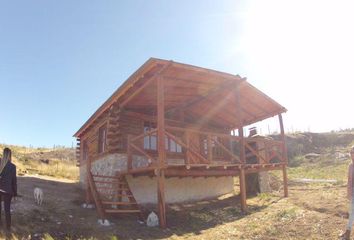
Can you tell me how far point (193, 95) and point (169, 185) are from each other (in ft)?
13.6

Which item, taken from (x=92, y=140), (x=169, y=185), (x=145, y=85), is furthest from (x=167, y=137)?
(x=92, y=140)

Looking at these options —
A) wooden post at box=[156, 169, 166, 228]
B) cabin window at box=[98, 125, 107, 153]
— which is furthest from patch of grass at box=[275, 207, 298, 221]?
cabin window at box=[98, 125, 107, 153]

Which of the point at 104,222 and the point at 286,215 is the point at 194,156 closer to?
the point at 286,215

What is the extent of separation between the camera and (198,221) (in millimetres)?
11359

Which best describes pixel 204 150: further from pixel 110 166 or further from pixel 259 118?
pixel 110 166

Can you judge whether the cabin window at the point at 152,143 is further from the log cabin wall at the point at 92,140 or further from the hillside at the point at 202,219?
the hillside at the point at 202,219

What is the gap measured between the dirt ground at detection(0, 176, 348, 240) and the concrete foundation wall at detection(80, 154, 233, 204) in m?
1.02

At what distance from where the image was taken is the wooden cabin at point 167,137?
37.1ft

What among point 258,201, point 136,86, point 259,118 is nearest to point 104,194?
point 136,86

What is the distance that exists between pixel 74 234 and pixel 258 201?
8683 mm

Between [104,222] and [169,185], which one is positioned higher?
[169,185]

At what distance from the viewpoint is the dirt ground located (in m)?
8.84

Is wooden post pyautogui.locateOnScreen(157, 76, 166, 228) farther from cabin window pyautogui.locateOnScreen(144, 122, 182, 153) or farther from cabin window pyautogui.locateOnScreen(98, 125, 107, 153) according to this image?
cabin window pyautogui.locateOnScreen(98, 125, 107, 153)

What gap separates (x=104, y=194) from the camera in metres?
14.2
